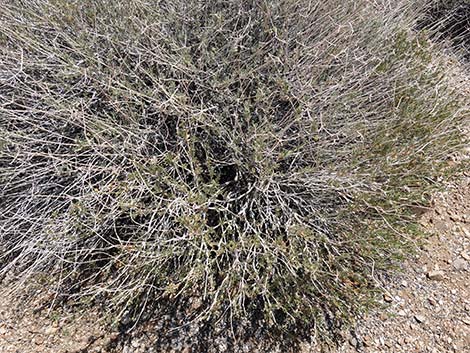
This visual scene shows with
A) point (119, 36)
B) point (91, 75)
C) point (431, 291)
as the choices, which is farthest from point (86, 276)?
point (431, 291)

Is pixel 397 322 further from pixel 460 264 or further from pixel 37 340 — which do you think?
pixel 37 340

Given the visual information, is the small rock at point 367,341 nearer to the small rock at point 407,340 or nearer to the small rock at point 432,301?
the small rock at point 407,340

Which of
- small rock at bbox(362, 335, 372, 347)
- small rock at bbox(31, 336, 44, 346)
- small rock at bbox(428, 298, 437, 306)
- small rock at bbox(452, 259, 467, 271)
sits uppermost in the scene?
small rock at bbox(452, 259, 467, 271)

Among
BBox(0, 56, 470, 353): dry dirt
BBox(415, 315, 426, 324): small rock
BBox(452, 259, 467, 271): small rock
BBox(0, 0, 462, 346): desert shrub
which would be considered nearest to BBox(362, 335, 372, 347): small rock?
BBox(0, 56, 470, 353): dry dirt

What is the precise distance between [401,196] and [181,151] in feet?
3.62

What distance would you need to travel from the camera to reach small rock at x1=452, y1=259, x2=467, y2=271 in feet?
7.75

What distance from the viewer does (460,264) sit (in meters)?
2.37

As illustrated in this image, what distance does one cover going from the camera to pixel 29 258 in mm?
2377

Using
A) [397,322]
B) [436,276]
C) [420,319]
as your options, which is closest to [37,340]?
[397,322]

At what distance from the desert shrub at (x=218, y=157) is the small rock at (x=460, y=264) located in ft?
1.42

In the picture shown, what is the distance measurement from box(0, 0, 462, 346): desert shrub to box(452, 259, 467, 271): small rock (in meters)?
0.43

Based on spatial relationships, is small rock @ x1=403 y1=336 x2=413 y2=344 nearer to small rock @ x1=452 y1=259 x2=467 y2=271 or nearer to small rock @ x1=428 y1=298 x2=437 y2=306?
small rock @ x1=428 y1=298 x2=437 y2=306

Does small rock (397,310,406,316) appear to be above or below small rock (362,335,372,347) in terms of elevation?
above

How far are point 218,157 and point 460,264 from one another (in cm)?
145
